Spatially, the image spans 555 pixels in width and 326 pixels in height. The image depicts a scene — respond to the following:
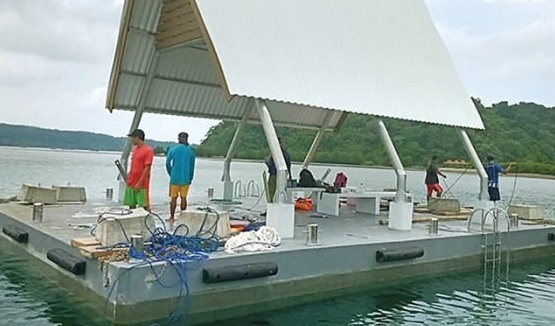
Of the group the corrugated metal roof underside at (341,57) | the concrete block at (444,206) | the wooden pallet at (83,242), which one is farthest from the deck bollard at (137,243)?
the concrete block at (444,206)

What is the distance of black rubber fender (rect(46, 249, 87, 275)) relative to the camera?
7602 millimetres

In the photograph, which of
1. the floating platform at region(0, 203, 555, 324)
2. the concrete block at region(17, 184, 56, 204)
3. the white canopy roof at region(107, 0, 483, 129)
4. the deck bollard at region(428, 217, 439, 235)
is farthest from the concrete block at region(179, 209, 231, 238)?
the concrete block at region(17, 184, 56, 204)

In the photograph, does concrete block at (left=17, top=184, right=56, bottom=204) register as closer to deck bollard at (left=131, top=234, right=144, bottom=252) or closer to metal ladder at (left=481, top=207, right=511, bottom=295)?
deck bollard at (left=131, top=234, right=144, bottom=252)

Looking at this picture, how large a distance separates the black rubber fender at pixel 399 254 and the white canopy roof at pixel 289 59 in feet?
9.12

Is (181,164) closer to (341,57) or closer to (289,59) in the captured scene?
(289,59)

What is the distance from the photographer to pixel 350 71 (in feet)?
38.8

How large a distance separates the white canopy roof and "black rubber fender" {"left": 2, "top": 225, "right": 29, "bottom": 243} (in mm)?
4320

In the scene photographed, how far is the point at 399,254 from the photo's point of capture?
10.1m

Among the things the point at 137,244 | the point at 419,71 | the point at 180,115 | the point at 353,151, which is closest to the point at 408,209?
the point at 419,71

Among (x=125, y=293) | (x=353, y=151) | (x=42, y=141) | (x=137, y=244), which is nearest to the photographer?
(x=125, y=293)

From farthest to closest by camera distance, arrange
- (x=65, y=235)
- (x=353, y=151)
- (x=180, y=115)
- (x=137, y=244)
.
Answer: (x=353, y=151) < (x=180, y=115) < (x=65, y=235) < (x=137, y=244)

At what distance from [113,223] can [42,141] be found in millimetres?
87943

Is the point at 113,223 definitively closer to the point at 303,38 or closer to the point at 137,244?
the point at 137,244

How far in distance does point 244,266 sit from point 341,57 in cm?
576
